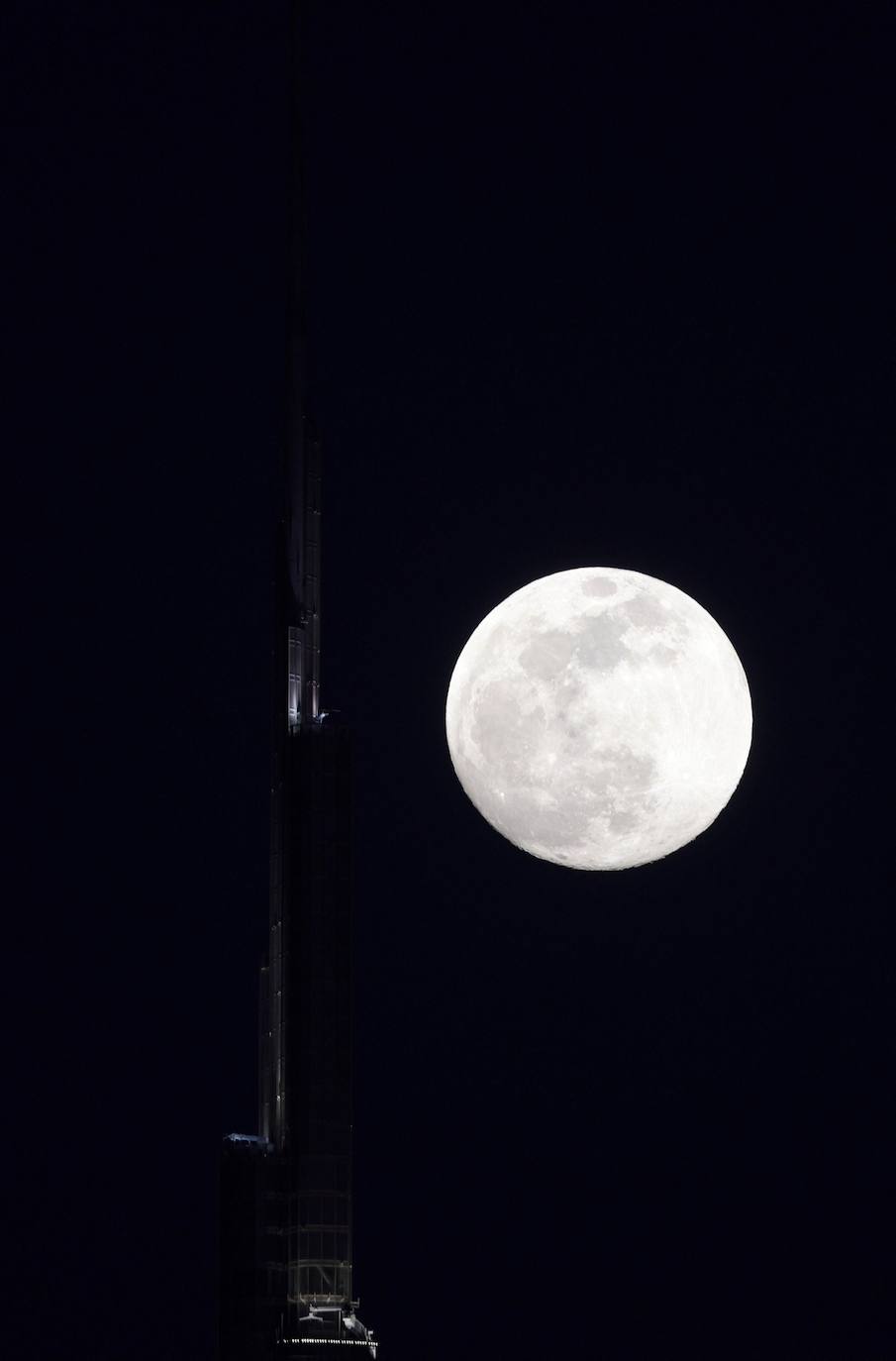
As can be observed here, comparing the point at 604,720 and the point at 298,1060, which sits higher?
the point at 604,720

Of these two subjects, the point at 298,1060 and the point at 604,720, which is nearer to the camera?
the point at 604,720

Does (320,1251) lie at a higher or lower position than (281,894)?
lower

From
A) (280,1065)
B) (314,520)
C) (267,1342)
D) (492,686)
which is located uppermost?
(314,520)

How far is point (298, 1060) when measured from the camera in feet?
152

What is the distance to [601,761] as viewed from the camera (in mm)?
43594

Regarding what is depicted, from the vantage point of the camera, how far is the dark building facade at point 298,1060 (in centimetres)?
4562

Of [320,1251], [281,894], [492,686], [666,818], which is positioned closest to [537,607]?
[492,686]

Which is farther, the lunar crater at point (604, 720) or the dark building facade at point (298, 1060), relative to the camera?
the dark building facade at point (298, 1060)

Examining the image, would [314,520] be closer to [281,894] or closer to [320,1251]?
[281,894]

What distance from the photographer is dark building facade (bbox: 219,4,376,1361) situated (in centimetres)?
4562

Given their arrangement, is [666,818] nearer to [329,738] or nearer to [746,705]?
[746,705]

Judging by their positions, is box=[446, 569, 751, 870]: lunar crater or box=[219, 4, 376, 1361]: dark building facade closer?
box=[446, 569, 751, 870]: lunar crater

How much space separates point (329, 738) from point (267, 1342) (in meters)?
11.1

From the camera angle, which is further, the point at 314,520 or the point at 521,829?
the point at 314,520
